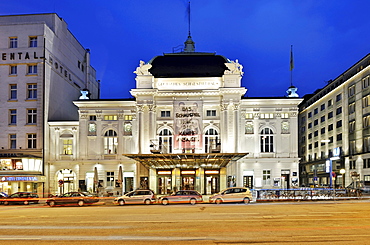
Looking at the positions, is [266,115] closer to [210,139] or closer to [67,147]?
[210,139]

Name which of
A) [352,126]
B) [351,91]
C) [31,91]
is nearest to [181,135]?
[31,91]

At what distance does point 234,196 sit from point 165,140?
60.8 ft

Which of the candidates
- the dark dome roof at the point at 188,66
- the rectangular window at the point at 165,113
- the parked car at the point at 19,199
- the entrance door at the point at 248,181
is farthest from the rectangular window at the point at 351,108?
the parked car at the point at 19,199

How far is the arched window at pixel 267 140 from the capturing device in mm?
51812

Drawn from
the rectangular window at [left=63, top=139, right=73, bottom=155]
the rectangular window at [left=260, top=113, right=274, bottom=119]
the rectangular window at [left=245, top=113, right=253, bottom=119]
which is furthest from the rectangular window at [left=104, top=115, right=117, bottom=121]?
the rectangular window at [left=260, top=113, right=274, bottom=119]

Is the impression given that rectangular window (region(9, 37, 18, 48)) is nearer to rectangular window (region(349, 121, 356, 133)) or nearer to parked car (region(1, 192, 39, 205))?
parked car (region(1, 192, 39, 205))

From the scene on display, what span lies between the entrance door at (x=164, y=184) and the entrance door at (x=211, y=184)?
4779mm

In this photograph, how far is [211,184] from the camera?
171ft

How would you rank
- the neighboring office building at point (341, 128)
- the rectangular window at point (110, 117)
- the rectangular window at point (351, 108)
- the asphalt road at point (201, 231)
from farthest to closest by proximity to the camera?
the rectangular window at point (351, 108), the neighboring office building at point (341, 128), the rectangular window at point (110, 117), the asphalt road at point (201, 231)

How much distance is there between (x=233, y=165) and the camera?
169ft

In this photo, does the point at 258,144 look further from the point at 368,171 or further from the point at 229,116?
the point at 368,171

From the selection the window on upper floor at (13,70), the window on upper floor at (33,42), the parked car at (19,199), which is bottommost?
the parked car at (19,199)

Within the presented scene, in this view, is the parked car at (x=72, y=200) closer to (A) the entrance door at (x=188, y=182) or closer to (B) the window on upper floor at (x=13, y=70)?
(A) the entrance door at (x=188, y=182)

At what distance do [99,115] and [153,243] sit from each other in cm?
3989
